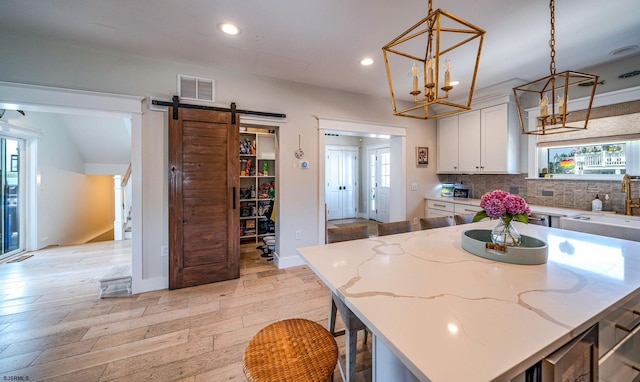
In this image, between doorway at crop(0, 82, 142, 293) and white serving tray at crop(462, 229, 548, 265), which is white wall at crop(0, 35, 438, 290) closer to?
doorway at crop(0, 82, 142, 293)

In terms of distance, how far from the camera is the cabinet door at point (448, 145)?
14.4ft

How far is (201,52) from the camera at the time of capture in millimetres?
2699

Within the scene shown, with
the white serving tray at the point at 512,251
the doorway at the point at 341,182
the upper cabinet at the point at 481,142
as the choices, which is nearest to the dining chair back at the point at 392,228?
the white serving tray at the point at 512,251

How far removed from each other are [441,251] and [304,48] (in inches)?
93.4

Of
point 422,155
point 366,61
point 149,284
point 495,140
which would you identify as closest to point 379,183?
point 422,155

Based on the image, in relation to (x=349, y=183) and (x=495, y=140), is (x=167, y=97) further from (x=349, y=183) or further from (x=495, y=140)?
(x=349, y=183)

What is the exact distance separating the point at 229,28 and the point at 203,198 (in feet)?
6.05

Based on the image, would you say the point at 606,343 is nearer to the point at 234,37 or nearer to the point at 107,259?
the point at 234,37

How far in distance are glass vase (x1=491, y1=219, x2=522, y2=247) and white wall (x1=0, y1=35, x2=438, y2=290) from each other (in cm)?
252

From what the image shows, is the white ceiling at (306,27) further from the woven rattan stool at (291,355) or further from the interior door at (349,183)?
the interior door at (349,183)

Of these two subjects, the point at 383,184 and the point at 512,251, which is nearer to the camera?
the point at 512,251

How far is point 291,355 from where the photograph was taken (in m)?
1.08

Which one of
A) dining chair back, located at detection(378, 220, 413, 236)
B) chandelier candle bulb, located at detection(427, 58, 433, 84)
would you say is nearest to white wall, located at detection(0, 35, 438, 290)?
dining chair back, located at detection(378, 220, 413, 236)

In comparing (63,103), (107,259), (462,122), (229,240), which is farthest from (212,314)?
(462,122)
